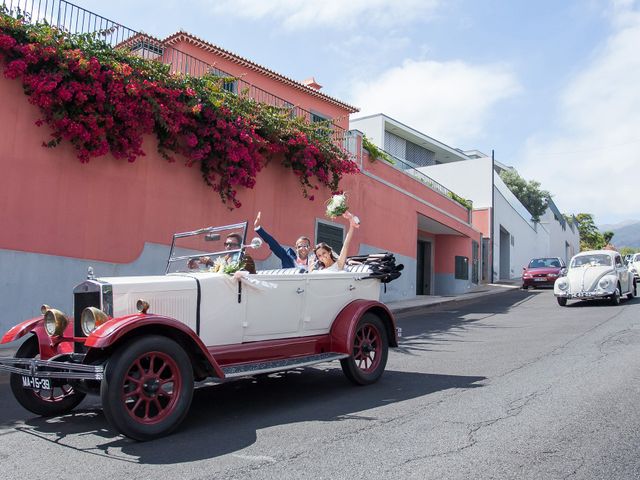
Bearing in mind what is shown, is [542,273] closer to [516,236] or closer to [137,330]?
[516,236]

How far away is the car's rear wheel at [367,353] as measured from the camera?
600 centimetres

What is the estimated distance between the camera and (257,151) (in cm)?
1207

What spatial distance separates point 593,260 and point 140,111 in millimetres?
12712

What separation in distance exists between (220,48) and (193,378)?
14.7 meters

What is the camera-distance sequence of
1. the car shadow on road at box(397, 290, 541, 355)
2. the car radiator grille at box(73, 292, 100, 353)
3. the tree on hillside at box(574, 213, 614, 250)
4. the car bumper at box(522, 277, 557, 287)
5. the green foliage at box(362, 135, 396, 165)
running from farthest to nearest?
1. the tree on hillside at box(574, 213, 614, 250)
2. the car bumper at box(522, 277, 557, 287)
3. the green foliage at box(362, 135, 396, 165)
4. the car shadow on road at box(397, 290, 541, 355)
5. the car radiator grille at box(73, 292, 100, 353)

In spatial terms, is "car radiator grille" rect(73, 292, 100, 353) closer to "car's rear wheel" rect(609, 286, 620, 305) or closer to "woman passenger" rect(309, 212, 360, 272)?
"woman passenger" rect(309, 212, 360, 272)

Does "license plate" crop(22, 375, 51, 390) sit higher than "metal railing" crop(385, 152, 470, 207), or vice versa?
"metal railing" crop(385, 152, 470, 207)

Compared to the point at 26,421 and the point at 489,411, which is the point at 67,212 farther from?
the point at 489,411

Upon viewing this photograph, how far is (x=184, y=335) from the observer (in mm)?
4438

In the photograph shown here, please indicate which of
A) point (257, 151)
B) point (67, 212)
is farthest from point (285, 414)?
point (257, 151)

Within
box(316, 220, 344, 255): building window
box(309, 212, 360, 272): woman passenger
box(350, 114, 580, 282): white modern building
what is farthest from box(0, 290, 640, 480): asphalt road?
box(350, 114, 580, 282): white modern building

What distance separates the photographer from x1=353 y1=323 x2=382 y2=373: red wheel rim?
6.20 meters

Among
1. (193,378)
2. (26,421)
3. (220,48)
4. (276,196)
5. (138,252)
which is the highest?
(220,48)

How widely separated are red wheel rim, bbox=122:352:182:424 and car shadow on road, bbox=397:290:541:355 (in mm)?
4857
